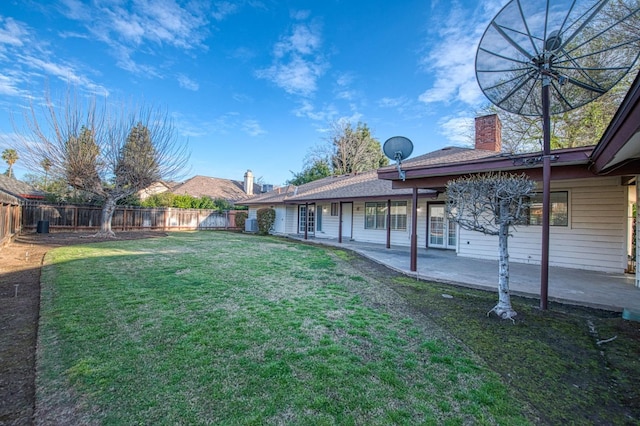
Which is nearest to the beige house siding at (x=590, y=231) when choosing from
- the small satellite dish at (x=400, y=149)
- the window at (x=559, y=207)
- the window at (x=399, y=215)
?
the window at (x=559, y=207)

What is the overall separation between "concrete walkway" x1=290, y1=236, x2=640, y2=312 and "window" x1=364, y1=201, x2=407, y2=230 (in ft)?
13.2

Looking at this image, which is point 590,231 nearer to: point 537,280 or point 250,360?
point 537,280

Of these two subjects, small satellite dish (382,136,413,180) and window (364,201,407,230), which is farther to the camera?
window (364,201,407,230)

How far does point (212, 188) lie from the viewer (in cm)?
3116

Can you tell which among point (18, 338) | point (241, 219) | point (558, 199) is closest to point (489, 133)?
point (558, 199)

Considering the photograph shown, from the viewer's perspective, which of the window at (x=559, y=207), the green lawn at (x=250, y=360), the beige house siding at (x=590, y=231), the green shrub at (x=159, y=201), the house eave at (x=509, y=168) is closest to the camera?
the green lawn at (x=250, y=360)

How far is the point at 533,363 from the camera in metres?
2.91

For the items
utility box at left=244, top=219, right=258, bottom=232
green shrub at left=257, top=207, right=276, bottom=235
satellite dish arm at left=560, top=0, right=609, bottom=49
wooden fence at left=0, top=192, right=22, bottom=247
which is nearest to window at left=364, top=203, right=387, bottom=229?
green shrub at left=257, top=207, right=276, bottom=235

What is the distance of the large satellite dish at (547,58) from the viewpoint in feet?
15.0

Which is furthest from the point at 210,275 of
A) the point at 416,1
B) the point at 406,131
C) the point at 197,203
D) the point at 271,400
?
the point at 406,131

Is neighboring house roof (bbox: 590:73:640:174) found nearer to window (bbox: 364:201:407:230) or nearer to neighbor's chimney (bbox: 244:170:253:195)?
window (bbox: 364:201:407:230)

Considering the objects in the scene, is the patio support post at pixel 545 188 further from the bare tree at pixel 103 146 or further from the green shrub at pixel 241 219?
the green shrub at pixel 241 219

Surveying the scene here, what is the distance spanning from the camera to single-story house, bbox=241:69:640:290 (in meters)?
4.91

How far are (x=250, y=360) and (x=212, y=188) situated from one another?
30.7 meters
